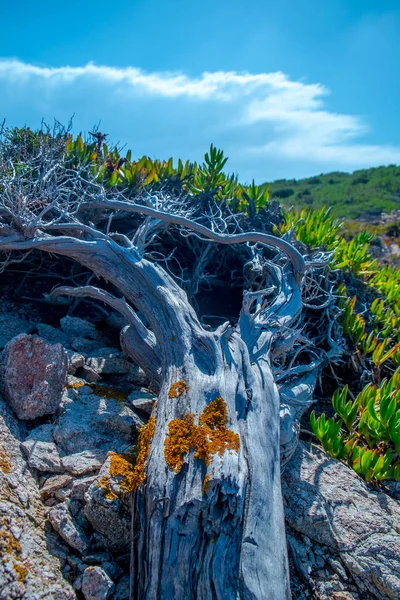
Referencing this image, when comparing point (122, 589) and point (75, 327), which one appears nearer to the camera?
point (122, 589)

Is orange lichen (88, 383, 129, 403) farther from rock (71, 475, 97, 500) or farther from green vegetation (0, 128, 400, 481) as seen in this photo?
green vegetation (0, 128, 400, 481)

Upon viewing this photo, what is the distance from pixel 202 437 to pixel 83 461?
1.01m

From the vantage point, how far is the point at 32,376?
12.8 feet

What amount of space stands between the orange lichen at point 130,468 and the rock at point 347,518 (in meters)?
1.30

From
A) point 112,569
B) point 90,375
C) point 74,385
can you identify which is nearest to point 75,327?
point 90,375

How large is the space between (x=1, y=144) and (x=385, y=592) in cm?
621

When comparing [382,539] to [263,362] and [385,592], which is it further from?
[263,362]

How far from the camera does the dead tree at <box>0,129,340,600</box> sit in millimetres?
2561

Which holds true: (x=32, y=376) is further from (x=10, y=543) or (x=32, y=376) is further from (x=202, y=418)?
(x=202, y=418)

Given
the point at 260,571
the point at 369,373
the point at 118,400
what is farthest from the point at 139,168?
the point at 260,571

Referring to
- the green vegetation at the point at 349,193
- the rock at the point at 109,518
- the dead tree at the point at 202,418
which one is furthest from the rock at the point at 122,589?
the green vegetation at the point at 349,193

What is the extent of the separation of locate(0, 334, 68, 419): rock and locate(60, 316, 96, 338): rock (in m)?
1.47

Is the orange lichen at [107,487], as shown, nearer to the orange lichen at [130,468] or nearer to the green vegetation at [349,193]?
the orange lichen at [130,468]

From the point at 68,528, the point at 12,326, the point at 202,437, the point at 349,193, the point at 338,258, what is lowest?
the point at 68,528
